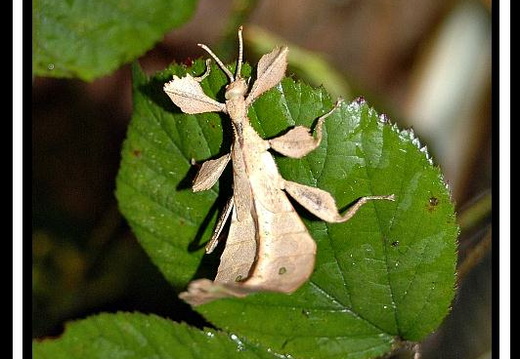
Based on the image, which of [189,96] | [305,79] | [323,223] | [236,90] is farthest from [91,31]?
[323,223]

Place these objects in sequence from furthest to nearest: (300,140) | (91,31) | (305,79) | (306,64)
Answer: (306,64), (305,79), (91,31), (300,140)

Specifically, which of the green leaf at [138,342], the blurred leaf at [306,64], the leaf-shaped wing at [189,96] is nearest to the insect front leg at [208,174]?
the leaf-shaped wing at [189,96]

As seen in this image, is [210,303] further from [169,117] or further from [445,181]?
[445,181]

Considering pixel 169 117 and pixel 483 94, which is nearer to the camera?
pixel 169 117

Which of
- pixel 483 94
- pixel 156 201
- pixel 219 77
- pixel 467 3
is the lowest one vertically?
pixel 156 201

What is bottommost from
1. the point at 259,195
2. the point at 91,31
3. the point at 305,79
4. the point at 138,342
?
the point at 138,342

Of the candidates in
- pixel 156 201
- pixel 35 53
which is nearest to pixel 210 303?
pixel 156 201

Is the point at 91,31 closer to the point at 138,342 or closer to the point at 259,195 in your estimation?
the point at 259,195
